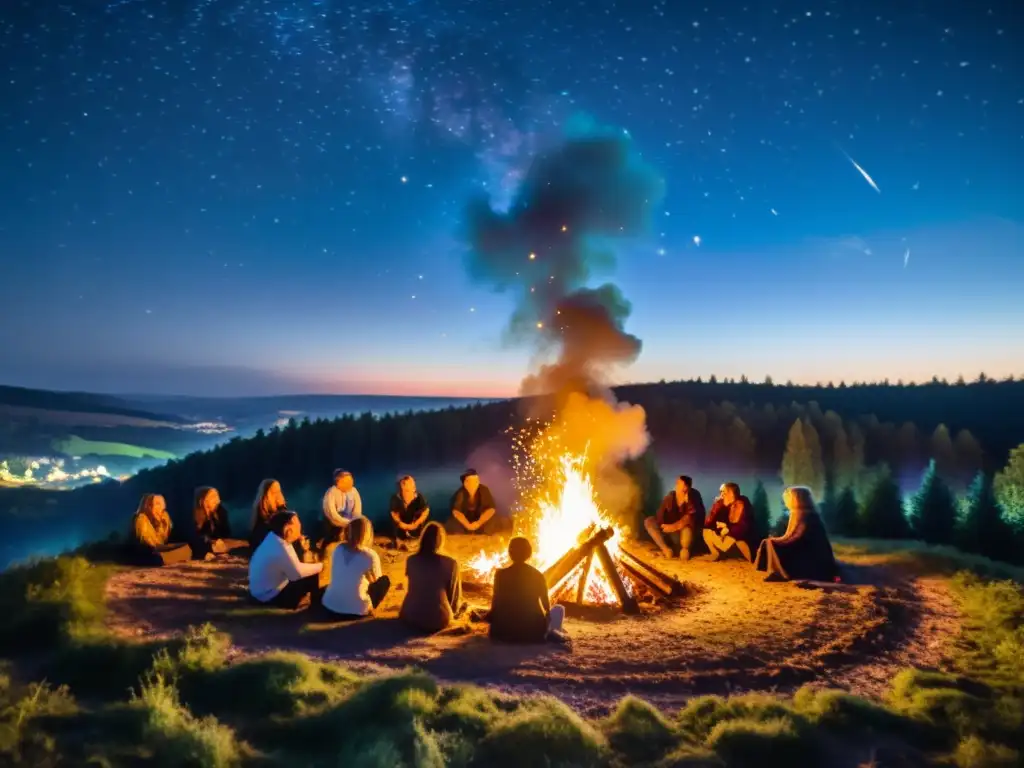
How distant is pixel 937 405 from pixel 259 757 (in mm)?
73085

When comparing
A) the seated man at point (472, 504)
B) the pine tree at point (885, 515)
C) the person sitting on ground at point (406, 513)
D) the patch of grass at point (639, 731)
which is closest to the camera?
the patch of grass at point (639, 731)

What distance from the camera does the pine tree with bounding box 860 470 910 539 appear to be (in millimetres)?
22578

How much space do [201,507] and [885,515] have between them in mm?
20194

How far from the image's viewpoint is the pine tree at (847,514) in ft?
75.7

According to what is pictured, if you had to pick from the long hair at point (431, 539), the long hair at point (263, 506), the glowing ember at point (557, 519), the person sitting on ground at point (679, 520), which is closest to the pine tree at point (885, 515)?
the glowing ember at point (557, 519)

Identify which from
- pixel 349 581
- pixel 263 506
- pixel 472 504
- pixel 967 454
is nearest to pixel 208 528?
pixel 263 506

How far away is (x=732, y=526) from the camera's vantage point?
13.4 metres

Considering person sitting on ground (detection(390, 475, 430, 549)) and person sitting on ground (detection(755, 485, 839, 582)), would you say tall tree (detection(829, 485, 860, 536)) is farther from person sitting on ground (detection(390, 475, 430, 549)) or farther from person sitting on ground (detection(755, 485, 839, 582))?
person sitting on ground (detection(390, 475, 430, 549))

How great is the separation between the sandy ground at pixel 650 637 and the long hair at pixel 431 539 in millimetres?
1049

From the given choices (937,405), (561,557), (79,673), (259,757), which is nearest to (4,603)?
(79,673)

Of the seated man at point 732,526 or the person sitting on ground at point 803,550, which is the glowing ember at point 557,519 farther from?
the person sitting on ground at point 803,550

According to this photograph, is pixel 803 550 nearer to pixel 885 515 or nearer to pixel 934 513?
pixel 885 515

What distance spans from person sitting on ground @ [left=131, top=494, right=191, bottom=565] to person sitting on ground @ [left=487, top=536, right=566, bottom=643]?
6416mm

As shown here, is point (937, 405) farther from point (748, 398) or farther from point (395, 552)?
point (395, 552)
